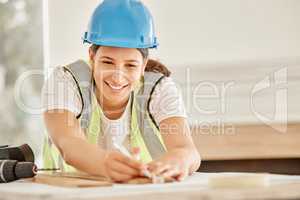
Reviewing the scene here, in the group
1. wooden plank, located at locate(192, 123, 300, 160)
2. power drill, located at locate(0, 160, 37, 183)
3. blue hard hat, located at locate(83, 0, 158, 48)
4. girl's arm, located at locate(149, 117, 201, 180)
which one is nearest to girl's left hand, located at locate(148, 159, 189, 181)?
girl's arm, located at locate(149, 117, 201, 180)

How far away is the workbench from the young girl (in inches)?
6.9

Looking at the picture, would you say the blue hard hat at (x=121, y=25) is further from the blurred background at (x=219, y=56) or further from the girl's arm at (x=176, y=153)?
the blurred background at (x=219, y=56)

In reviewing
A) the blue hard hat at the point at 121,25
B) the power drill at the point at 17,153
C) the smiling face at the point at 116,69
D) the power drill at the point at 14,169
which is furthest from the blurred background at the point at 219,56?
the power drill at the point at 14,169

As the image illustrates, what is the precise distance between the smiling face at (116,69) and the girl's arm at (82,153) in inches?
Result: 5.6

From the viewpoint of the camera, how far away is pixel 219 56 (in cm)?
280

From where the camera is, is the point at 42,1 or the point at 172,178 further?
the point at 42,1

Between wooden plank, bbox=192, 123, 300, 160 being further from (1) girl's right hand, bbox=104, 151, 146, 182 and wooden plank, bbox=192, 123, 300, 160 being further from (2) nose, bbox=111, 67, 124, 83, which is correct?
(1) girl's right hand, bbox=104, 151, 146, 182

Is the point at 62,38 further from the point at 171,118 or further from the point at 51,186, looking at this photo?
the point at 51,186

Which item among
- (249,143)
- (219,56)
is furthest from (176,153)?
(219,56)

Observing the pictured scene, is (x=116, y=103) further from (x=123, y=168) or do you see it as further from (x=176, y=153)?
(x=123, y=168)

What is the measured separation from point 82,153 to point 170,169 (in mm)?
222

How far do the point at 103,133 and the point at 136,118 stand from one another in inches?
3.9

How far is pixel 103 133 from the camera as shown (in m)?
1.81

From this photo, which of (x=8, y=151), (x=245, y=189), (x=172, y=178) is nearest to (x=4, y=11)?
(x=8, y=151)
